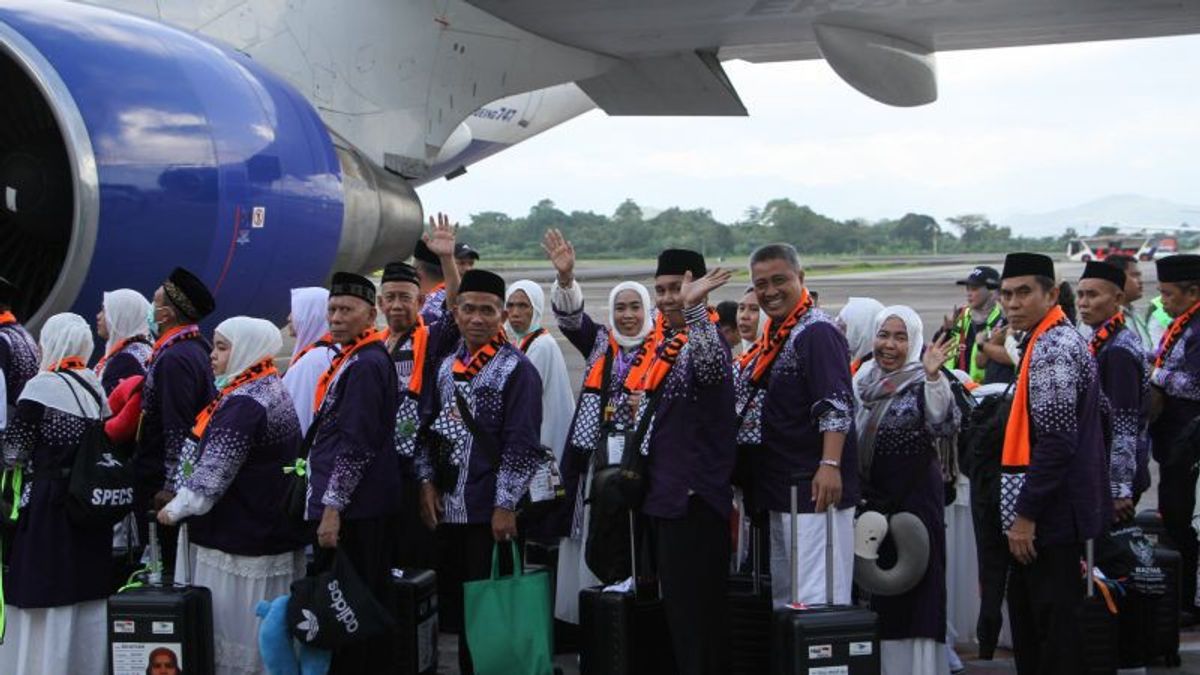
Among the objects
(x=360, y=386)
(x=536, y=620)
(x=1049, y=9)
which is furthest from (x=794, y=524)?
(x=1049, y=9)

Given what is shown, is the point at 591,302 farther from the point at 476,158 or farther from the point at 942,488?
the point at 942,488

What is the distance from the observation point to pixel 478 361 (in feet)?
16.0

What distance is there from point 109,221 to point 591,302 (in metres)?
16.6

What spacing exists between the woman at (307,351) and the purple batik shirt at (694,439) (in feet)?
5.50

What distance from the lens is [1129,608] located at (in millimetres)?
4957

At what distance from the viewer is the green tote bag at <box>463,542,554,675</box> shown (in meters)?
4.59

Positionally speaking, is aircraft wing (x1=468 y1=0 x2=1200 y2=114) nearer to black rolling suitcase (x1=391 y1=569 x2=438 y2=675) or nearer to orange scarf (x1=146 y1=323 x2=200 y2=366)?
orange scarf (x1=146 y1=323 x2=200 y2=366)

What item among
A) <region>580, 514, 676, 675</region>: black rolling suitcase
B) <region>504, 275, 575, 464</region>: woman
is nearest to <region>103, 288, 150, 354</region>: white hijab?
<region>504, 275, 575, 464</region>: woman

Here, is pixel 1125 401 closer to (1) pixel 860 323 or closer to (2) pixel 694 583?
(1) pixel 860 323

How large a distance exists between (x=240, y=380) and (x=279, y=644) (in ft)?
2.82

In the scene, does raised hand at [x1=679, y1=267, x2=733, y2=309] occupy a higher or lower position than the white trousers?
higher

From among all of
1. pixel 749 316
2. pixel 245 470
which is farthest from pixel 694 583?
pixel 749 316

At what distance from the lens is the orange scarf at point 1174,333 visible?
5.92m

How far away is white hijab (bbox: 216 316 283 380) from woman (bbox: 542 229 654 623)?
3.99ft
